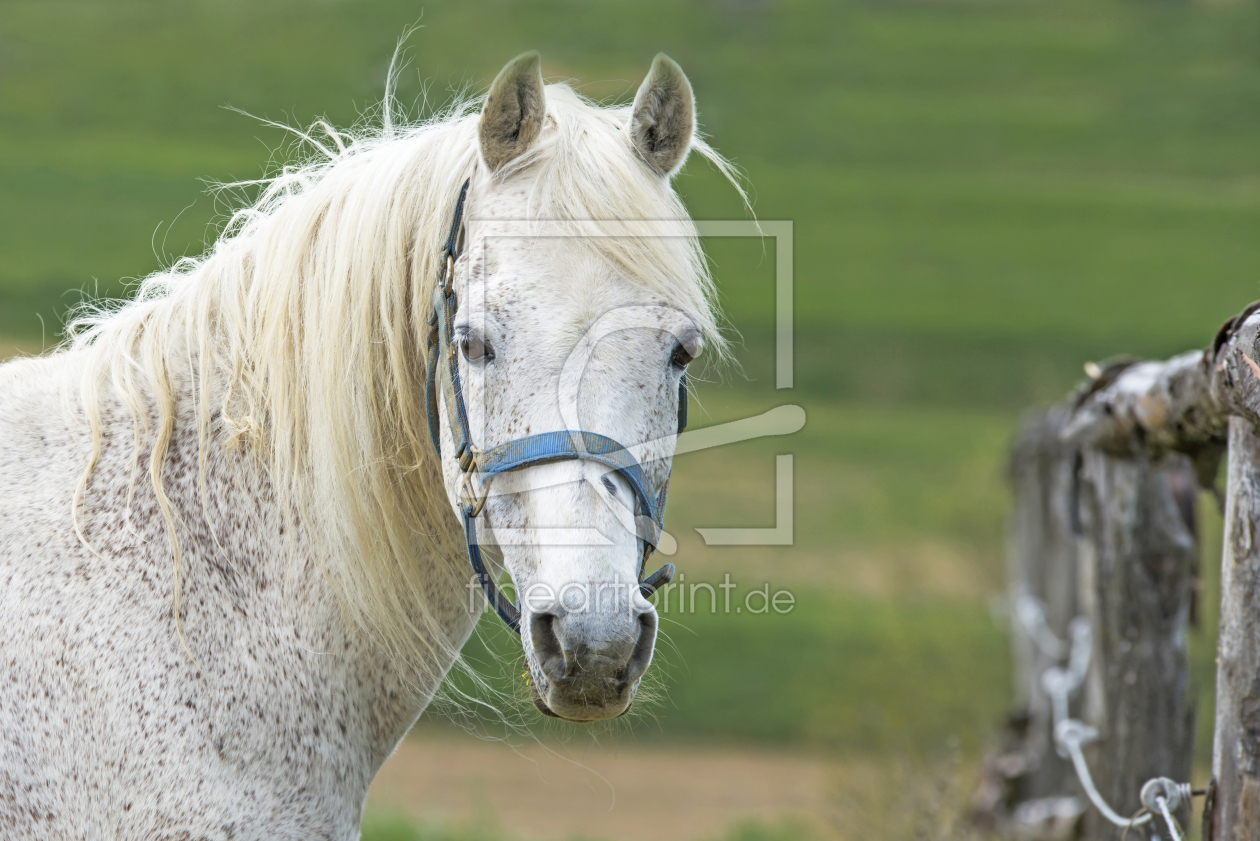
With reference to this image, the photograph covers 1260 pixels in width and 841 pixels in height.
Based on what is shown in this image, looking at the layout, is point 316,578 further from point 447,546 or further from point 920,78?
point 920,78

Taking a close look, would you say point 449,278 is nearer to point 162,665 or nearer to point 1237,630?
point 162,665

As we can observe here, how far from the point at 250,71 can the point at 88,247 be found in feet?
61.8

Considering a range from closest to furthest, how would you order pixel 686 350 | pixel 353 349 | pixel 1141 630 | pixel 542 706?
pixel 542 706 → pixel 686 350 → pixel 353 349 → pixel 1141 630

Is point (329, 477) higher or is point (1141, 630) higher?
point (329, 477)

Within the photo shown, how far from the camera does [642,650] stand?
1600 millimetres

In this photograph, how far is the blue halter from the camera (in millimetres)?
1616

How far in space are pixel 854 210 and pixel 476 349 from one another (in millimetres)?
39359

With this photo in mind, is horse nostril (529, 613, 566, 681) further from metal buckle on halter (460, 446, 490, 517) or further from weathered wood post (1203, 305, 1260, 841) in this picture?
weathered wood post (1203, 305, 1260, 841)

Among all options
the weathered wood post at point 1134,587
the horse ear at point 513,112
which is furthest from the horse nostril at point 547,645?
the weathered wood post at point 1134,587

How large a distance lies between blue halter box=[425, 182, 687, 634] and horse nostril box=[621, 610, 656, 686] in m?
0.07

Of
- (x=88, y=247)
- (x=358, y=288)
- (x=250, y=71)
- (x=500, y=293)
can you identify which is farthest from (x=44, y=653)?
(x=250, y=71)

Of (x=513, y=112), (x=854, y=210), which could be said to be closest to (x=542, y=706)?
(x=513, y=112)

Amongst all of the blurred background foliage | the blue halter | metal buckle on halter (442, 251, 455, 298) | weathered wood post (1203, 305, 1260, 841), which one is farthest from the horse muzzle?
the blurred background foliage

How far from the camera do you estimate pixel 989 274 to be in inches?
1387
